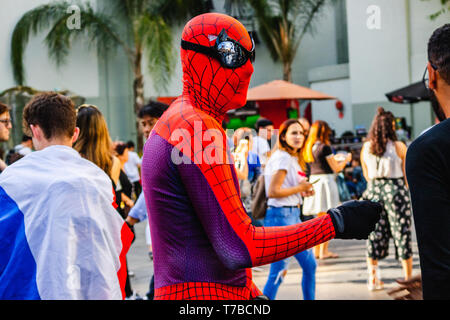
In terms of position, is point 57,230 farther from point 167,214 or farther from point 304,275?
point 304,275

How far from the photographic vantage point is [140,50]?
780 inches

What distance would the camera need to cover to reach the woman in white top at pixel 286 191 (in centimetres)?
489

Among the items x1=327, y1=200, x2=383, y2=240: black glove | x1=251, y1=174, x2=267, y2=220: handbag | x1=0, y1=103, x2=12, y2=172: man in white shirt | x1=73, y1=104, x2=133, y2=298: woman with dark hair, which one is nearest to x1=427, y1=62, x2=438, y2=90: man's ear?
x1=327, y1=200, x2=383, y2=240: black glove

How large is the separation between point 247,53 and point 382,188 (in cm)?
471

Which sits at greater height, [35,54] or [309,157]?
[35,54]

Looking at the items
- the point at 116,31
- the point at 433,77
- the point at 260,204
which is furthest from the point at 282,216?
the point at 116,31

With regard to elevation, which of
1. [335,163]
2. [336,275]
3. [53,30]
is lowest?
[336,275]

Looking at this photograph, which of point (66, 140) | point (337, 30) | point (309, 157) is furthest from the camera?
point (337, 30)

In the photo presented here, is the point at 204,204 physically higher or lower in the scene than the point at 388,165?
higher

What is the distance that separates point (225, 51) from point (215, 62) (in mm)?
52

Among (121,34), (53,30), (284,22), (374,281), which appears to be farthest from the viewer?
(284,22)

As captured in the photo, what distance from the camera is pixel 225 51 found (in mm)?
1697
